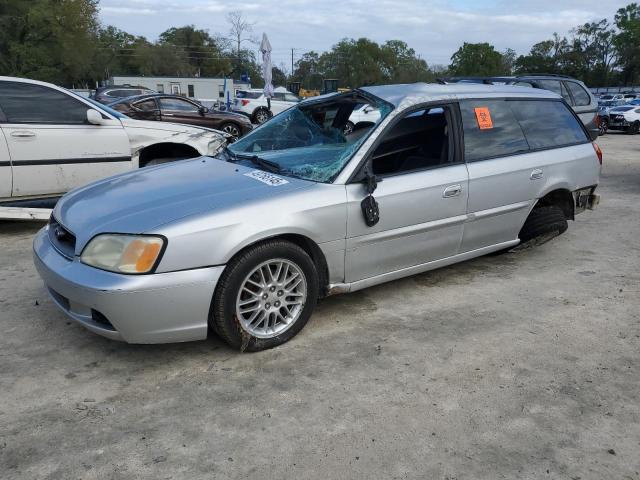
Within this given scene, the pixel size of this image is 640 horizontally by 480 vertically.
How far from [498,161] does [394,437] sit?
2.53 meters

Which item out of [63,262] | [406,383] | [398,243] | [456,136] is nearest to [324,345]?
[406,383]

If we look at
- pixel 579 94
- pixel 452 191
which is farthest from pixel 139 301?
pixel 579 94

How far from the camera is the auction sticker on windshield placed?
11.0 feet

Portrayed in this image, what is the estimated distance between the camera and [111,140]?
584 centimetres

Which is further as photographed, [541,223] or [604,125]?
[604,125]

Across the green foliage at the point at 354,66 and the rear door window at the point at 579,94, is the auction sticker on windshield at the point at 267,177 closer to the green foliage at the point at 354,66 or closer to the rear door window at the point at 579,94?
the rear door window at the point at 579,94

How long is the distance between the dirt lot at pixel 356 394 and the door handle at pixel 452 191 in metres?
0.77

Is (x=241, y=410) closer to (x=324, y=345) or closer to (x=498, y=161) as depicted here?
(x=324, y=345)

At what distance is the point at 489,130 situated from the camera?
420cm

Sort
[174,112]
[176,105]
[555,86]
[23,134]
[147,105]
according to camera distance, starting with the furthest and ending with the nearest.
A: [176,105] → [174,112] → [147,105] → [555,86] → [23,134]

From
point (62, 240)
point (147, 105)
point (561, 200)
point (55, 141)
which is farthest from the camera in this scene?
point (147, 105)

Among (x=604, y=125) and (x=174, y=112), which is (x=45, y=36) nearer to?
(x=174, y=112)

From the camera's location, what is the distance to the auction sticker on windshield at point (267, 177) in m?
3.34

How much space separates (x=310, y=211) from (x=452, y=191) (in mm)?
1214
